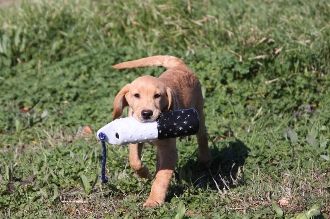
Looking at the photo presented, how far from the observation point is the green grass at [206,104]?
5.23m

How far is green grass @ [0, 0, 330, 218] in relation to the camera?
5.23m

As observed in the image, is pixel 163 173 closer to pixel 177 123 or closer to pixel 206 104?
pixel 177 123

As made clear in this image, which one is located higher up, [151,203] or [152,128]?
[152,128]

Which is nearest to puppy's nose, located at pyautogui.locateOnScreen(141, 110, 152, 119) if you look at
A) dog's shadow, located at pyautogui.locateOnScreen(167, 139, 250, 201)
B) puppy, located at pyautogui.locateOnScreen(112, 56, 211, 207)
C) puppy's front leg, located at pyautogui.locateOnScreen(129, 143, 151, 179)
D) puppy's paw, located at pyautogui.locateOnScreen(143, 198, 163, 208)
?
puppy, located at pyautogui.locateOnScreen(112, 56, 211, 207)

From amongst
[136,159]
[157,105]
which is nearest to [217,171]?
[136,159]

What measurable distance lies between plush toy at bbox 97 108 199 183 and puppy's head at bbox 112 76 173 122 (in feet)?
0.16

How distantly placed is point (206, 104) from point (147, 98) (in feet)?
8.03

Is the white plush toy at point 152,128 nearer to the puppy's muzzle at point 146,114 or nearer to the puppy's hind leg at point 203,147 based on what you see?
the puppy's muzzle at point 146,114

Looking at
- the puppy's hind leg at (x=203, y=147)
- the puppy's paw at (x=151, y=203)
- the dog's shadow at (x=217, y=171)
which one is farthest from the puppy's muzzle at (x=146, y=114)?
the puppy's hind leg at (x=203, y=147)

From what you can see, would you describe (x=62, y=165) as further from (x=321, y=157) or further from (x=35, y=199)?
(x=321, y=157)

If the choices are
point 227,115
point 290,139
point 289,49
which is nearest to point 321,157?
point 290,139

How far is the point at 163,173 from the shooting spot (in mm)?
5059

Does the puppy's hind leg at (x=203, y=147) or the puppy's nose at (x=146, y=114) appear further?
the puppy's hind leg at (x=203, y=147)

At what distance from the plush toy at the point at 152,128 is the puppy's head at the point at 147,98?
0.16ft
